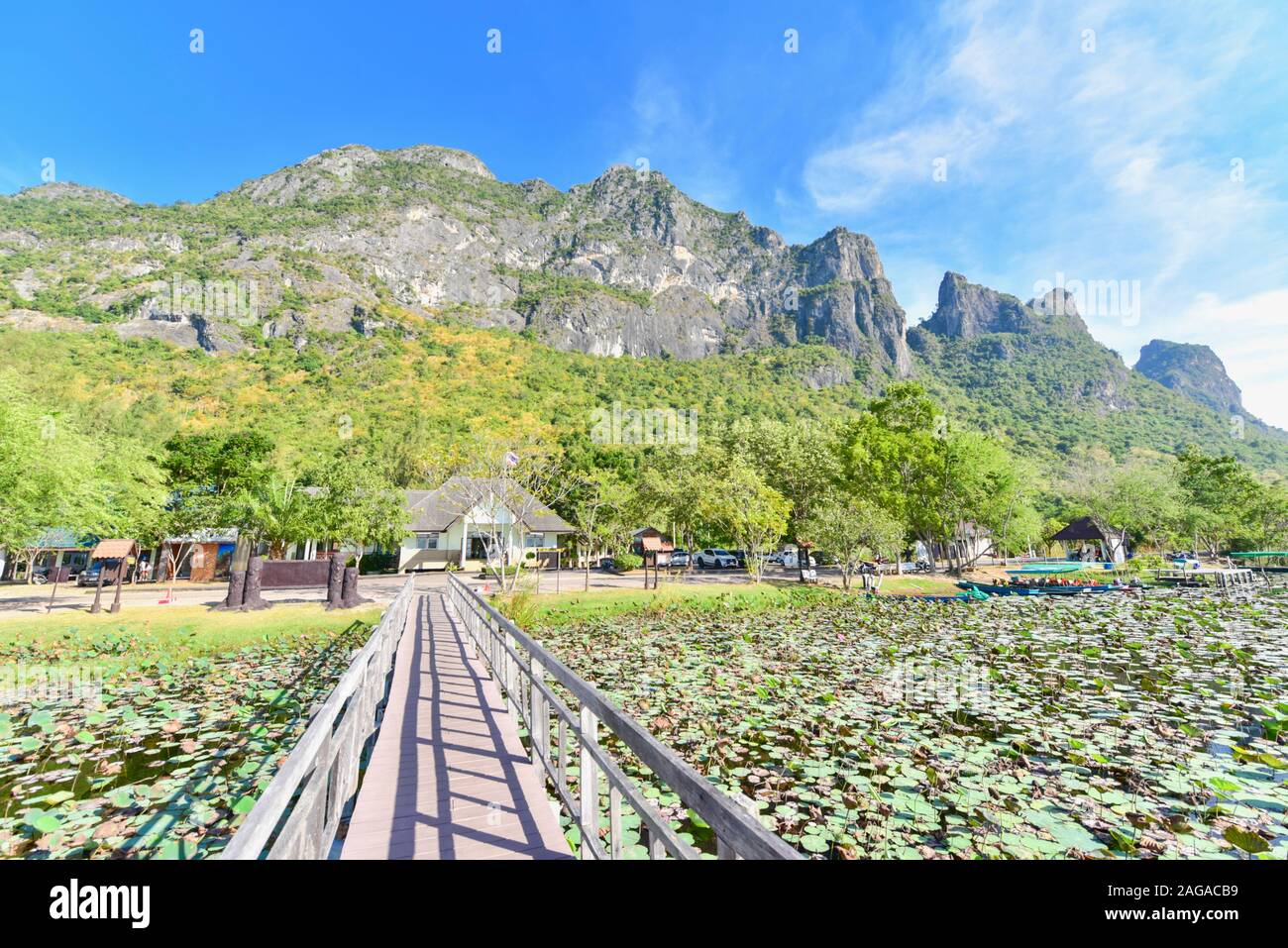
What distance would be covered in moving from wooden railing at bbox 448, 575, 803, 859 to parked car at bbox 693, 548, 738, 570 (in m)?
37.9

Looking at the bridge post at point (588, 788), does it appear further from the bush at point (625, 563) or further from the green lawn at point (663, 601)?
the bush at point (625, 563)

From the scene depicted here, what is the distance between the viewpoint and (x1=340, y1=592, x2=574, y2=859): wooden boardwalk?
11.6 feet

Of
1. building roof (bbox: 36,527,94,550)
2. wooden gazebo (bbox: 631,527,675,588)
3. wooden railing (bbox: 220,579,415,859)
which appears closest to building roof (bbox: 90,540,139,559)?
wooden railing (bbox: 220,579,415,859)

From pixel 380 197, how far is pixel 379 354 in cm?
7599

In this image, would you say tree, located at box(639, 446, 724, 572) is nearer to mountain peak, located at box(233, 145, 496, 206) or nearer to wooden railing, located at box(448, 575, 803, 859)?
wooden railing, located at box(448, 575, 803, 859)

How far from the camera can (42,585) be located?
2745 cm

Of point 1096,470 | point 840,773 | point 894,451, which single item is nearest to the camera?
point 840,773

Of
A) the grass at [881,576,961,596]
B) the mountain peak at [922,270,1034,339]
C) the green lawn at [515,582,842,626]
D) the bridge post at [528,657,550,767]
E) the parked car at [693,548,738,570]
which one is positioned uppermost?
the mountain peak at [922,270,1034,339]

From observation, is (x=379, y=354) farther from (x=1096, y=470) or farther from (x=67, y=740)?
(x=1096, y=470)

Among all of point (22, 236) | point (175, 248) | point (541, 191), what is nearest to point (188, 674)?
point (175, 248)

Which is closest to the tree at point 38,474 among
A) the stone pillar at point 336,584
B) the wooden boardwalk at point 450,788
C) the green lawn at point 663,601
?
the stone pillar at point 336,584

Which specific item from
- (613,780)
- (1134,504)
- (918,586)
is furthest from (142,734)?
(1134,504)
